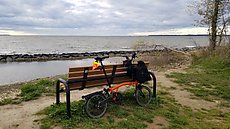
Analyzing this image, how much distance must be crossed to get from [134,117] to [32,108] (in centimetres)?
264

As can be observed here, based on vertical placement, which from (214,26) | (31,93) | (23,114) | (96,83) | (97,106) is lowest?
(23,114)

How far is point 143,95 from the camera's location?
642 cm

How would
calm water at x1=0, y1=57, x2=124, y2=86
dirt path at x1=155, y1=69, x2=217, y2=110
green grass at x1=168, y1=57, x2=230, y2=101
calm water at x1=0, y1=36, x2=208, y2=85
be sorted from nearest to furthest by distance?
dirt path at x1=155, y1=69, x2=217, y2=110 → green grass at x1=168, y1=57, x2=230, y2=101 → calm water at x1=0, y1=57, x2=124, y2=86 → calm water at x1=0, y1=36, x2=208, y2=85

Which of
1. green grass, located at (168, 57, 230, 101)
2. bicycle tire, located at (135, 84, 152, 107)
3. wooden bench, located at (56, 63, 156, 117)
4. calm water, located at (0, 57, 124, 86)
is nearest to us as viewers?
wooden bench, located at (56, 63, 156, 117)

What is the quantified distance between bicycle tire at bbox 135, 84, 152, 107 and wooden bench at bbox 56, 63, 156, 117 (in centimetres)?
36

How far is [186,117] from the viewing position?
5648 mm

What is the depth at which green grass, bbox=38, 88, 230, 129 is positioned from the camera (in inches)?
194

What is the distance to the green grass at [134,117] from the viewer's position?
4.92 meters

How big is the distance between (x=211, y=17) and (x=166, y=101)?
42.9 ft

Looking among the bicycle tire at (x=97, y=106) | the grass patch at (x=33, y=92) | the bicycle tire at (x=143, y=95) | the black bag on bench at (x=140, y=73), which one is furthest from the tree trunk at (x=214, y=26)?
the bicycle tire at (x=97, y=106)

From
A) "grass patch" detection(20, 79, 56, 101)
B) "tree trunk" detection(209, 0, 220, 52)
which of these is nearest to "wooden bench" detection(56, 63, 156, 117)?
"grass patch" detection(20, 79, 56, 101)

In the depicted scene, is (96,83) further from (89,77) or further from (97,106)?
(97,106)

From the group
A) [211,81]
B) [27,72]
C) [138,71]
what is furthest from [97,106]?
[27,72]

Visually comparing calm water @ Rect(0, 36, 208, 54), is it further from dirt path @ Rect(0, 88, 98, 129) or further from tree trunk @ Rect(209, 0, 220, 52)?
dirt path @ Rect(0, 88, 98, 129)
